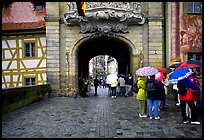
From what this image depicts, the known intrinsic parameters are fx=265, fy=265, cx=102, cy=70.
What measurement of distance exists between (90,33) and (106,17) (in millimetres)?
1801

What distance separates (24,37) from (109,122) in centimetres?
1532

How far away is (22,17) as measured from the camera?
23.0m

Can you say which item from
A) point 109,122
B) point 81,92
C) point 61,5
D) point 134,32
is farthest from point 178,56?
point 109,122

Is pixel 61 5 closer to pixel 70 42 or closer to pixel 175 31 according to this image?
pixel 70 42

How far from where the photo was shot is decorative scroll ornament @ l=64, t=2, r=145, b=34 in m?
18.5

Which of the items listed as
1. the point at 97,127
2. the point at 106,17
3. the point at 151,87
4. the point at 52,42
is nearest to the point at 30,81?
the point at 52,42

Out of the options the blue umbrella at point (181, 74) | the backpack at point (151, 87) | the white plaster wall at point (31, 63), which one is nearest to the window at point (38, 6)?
the white plaster wall at point (31, 63)

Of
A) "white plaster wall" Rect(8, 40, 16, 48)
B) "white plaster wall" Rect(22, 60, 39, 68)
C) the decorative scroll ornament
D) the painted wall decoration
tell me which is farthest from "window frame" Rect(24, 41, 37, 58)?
→ the painted wall decoration

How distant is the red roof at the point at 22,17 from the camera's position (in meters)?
22.3

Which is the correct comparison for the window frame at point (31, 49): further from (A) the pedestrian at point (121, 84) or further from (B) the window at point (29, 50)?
(A) the pedestrian at point (121, 84)

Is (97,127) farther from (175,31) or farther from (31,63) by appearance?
Result: (31,63)

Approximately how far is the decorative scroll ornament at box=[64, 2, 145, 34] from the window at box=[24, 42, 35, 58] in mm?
4135

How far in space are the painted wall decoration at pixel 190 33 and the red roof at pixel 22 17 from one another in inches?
444

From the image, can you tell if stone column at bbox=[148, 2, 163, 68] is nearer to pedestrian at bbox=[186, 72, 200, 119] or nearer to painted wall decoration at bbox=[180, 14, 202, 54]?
painted wall decoration at bbox=[180, 14, 202, 54]
